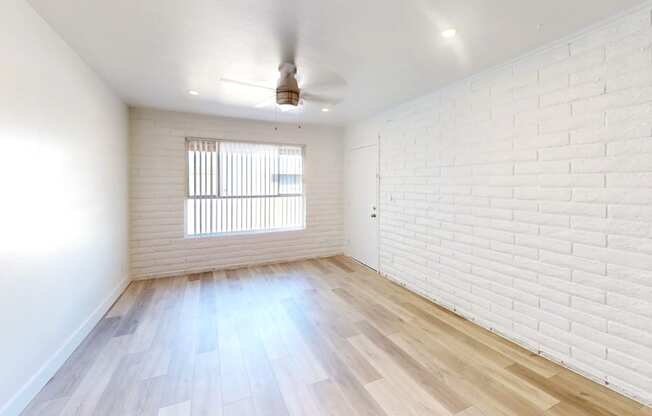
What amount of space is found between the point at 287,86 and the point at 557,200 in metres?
2.34

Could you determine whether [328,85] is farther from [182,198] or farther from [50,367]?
[50,367]

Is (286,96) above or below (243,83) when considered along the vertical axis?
below

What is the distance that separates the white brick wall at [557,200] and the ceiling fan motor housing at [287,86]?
1.69m

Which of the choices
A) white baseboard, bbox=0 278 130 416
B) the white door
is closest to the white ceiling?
the white door

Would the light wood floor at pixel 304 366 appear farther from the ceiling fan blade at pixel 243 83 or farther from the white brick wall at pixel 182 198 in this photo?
the ceiling fan blade at pixel 243 83

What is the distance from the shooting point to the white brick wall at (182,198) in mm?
3910

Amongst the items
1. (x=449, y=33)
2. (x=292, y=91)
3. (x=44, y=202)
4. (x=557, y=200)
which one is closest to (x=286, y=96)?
(x=292, y=91)

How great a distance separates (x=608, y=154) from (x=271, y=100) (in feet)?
9.48

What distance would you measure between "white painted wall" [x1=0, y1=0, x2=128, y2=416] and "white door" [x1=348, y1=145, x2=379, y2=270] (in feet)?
11.2

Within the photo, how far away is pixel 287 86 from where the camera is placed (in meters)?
2.42

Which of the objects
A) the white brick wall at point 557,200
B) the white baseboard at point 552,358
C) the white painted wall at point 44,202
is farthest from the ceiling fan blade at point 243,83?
the white baseboard at point 552,358

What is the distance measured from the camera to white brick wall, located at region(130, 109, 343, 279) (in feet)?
12.8

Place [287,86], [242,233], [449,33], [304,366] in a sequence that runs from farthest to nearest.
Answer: [242,233] < [287,86] < [304,366] < [449,33]

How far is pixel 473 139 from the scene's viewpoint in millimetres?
2725
